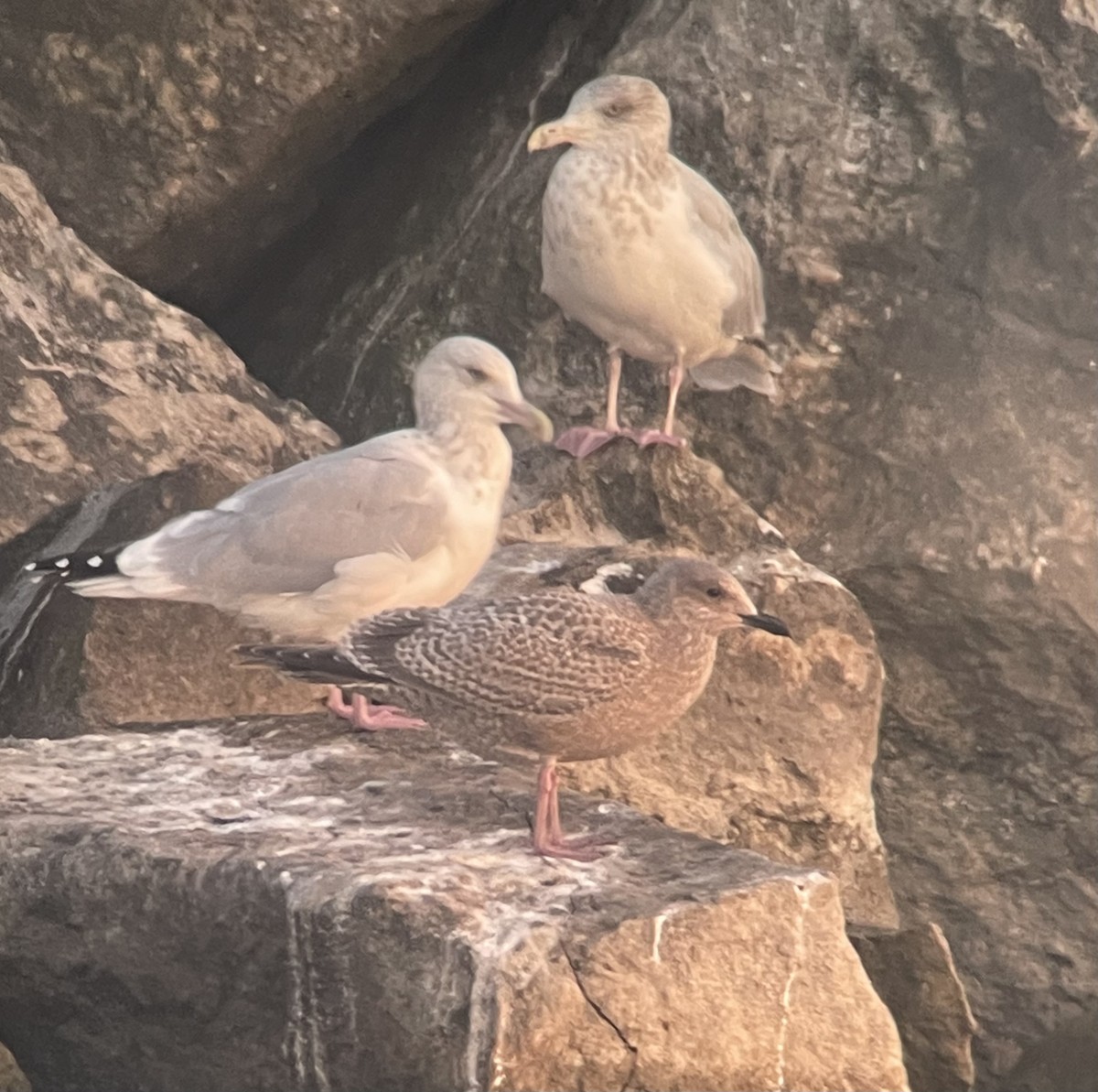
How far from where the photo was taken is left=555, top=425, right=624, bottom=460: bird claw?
3100 millimetres

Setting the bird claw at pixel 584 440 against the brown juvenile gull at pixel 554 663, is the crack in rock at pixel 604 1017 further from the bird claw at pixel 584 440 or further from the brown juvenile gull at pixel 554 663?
the bird claw at pixel 584 440

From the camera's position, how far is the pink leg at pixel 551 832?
225cm

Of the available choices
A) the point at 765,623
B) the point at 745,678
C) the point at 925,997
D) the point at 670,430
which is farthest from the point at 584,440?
the point at 925,997

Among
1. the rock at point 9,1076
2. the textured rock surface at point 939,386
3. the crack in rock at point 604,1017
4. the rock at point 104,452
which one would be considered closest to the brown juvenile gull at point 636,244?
the textured rock surface at point 939,386

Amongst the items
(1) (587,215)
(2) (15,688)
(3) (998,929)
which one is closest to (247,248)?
(1) (587,215)

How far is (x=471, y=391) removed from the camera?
275 centimetres

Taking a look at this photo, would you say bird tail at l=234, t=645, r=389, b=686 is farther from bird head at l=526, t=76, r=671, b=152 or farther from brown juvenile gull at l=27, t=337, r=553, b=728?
bird head at l=526, t=76, r=671, b=152

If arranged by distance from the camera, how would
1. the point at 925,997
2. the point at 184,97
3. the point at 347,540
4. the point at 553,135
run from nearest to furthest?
the point at 347,540 < the point at 925,997 < the point at 553,135 < the point at 184,97

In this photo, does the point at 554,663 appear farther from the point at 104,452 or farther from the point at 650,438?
the point at 104,452

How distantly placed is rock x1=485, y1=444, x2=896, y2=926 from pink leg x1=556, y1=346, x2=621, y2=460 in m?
0.02

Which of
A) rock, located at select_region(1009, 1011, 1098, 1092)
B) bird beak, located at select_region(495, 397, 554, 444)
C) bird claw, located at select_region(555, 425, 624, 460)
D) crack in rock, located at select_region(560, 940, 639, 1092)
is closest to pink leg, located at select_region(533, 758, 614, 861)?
crack in rock, located at select_region(560, 940, 639, 1092)

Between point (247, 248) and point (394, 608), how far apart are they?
4.48 ft

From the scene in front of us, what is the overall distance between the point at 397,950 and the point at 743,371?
5.02 feet

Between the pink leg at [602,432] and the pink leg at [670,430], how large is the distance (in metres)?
0.04
